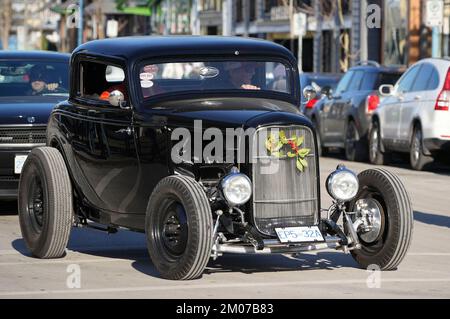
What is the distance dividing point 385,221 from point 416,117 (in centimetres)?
1164

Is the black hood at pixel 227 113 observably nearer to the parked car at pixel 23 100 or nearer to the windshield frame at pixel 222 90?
the windshield frame at pixel 222 90

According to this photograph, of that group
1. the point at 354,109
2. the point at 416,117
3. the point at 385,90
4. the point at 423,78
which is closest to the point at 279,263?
the point at 416,117

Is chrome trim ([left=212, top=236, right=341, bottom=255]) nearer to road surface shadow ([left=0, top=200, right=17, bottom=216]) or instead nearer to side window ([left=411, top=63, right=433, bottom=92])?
road surface shadow ([left=0, top=200, right=17, bottom=216])

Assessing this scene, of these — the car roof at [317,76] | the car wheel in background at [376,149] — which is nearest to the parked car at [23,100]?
the car wheel in background at [376,149]

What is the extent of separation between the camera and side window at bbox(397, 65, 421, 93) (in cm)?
2216

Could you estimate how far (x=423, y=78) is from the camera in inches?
853

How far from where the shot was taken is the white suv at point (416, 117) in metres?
20.8

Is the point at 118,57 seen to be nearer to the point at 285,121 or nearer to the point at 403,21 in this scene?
the point at 285,121

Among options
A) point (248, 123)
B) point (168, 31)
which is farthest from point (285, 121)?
point (168, 31)

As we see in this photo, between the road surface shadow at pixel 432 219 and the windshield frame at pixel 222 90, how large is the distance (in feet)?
11.6

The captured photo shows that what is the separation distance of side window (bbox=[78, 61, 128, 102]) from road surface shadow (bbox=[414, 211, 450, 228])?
164 inches

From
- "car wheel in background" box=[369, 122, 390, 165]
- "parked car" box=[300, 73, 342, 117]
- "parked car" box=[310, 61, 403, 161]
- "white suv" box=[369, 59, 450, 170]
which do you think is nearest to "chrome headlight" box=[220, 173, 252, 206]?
"white suv" box=[369, 59, 450, 170]

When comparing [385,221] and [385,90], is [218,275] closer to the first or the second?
[385,221]
